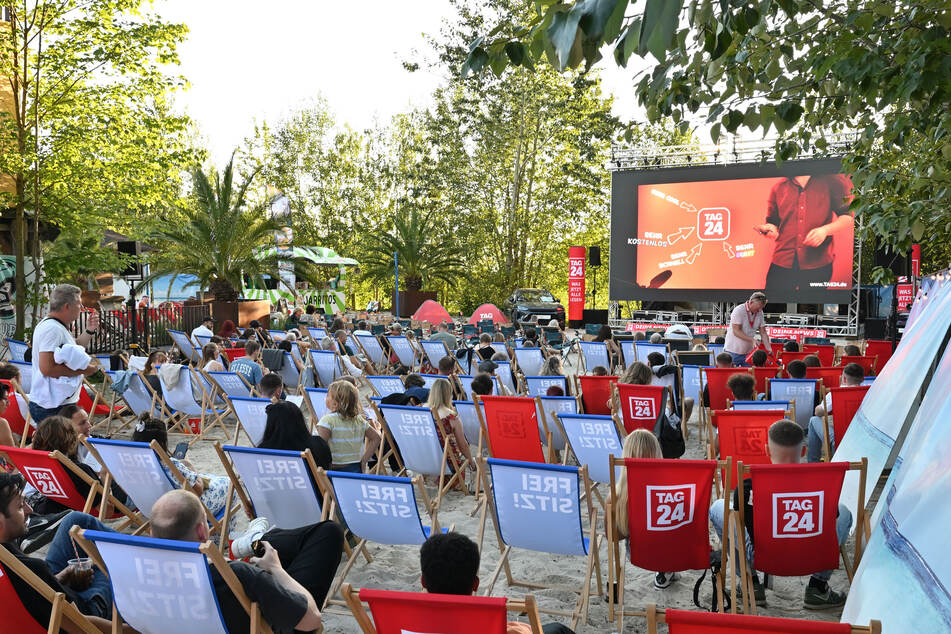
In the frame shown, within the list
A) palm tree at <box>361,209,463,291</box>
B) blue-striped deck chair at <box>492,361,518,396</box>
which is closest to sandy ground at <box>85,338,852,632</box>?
blue-striped deck chair at <box>492,361,518,396</box>

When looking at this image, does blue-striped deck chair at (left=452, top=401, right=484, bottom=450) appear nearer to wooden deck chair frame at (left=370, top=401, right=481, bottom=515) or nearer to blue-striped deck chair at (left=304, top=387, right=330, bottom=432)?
wooden deck chair frame at (left=370, top=401, right=481, bottom=515)

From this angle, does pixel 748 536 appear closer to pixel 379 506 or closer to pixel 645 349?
pixel 379 506

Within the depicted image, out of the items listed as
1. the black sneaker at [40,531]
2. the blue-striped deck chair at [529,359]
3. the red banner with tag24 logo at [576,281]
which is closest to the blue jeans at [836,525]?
the black sneaker at [40,531]

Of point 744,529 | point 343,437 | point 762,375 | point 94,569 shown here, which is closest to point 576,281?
point 762,375

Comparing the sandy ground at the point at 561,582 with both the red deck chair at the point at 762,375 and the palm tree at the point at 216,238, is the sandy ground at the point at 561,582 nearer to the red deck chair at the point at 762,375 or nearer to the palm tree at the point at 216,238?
the red deck chair at the point at 762,375

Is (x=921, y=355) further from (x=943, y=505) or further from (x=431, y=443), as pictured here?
(x=431, y=443)

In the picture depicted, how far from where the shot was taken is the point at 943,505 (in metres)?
2.54

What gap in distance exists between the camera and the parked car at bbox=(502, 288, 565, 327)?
849 inches

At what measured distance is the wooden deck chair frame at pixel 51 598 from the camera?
2.41m

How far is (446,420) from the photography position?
5.63 m

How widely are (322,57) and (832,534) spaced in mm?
35423

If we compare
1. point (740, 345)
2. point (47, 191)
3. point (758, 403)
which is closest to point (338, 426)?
point (758, 403)

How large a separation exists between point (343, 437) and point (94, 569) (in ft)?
7.01

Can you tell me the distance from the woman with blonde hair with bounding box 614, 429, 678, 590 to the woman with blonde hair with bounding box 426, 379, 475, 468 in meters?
Result: 1.86
